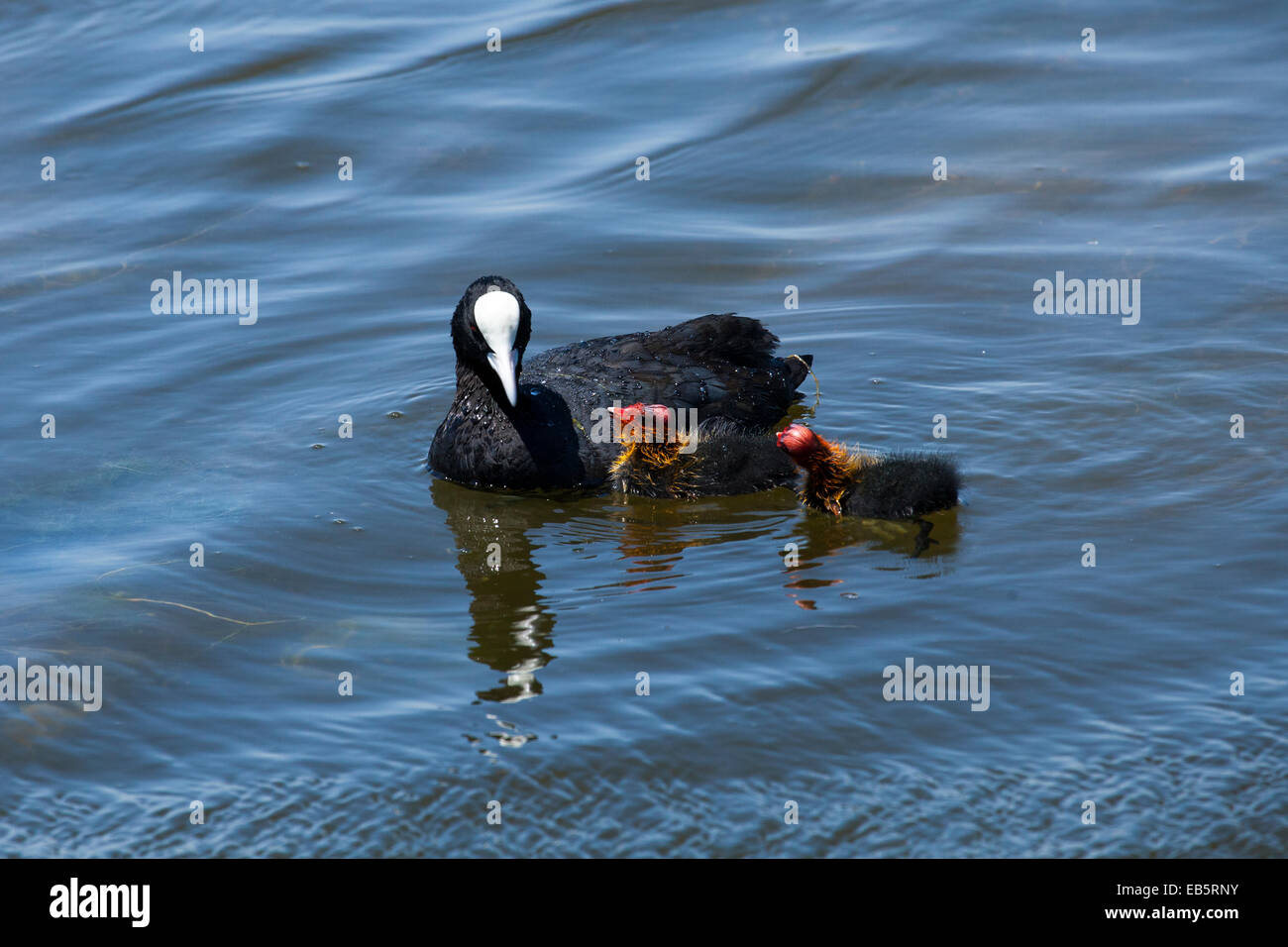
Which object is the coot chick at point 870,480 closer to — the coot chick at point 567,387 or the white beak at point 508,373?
the coot chick at point 567,387

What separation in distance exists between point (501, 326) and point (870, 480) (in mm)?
1946

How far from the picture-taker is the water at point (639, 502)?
5414mm

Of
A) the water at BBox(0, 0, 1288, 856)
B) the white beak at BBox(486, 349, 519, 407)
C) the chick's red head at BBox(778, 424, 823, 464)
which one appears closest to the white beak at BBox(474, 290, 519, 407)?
the white beak at BBox(486, 349, 519, 407)

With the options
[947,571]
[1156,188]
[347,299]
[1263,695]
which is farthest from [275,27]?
[1263,695]

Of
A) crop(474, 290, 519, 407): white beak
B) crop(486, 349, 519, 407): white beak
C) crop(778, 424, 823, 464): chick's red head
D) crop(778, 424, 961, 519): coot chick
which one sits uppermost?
crop(474, 290, 519, 407): white beak

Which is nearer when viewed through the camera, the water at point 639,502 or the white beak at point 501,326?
the water at point 639,502

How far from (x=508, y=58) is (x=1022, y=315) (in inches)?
256

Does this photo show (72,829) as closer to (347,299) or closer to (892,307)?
(347,299)

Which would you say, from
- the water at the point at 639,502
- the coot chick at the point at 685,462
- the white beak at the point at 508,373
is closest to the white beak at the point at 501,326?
the white beak at the point at 508,373

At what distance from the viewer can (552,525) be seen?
7.65m

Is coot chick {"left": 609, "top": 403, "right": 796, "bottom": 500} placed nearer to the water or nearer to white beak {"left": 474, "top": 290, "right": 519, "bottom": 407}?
the water

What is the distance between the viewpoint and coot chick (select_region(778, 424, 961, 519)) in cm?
721

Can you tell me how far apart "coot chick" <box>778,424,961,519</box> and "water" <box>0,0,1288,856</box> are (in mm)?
179

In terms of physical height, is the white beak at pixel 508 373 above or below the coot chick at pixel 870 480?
above
